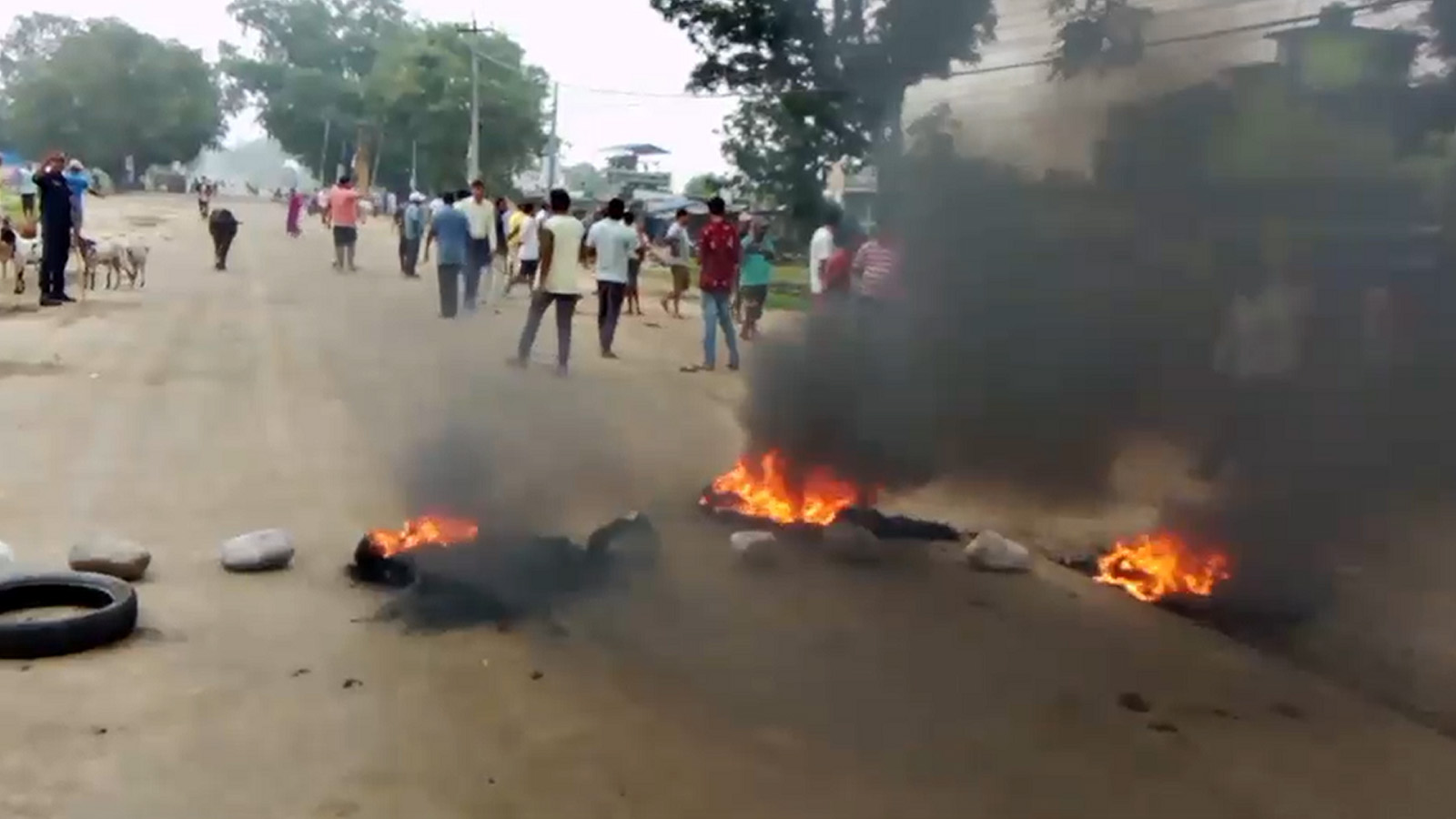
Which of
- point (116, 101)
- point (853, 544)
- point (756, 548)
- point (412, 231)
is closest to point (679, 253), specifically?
point (412, 231)

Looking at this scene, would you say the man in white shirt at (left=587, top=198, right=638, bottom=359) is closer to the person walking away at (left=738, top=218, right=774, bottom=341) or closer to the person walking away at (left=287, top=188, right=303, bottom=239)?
the person walking away at (left=738, top=218, right=774, bottom=341)

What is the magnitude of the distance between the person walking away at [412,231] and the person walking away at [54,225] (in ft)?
19.6

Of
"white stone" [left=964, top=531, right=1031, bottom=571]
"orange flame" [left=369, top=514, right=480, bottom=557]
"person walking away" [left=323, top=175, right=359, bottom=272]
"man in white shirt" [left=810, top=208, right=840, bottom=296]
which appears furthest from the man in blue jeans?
"white stone" [left=964, top=531, right=1031, bottom=571]

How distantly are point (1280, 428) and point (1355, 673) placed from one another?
1.15m

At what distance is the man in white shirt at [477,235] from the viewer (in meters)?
16.4

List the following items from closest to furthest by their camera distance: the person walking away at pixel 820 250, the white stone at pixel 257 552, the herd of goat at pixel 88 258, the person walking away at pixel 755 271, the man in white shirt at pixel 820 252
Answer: the white stone at pixel 257 552 → the person walking away at pixel 820 250 → the man in white shirt at pixel 820 252 → the person walking away at pixel 755 271 → the herd of goat at pixel 88 258

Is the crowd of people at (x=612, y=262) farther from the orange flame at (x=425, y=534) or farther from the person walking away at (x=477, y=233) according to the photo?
the orange flame at (x=425, y=534)

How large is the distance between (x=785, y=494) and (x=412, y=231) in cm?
1586

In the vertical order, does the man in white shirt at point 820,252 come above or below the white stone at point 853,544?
above

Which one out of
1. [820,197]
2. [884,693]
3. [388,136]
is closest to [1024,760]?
[884,693]

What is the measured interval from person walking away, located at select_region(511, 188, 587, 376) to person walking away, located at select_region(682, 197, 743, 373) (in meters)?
1.30

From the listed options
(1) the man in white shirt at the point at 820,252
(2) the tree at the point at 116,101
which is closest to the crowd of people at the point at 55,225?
(1) the man in white shirt at the point at 820,252

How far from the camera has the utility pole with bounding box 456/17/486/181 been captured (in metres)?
30.1

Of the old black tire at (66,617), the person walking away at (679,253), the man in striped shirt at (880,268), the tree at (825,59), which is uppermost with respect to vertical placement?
the tree at (825,59)
